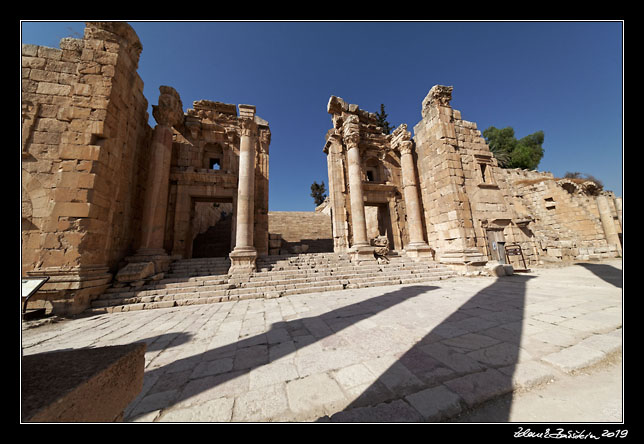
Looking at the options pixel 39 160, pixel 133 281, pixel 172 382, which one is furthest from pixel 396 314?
pixel 39 160

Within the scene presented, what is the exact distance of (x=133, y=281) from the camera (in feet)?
20.8

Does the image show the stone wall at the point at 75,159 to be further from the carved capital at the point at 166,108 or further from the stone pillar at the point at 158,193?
the carved capital at the point at 166,108

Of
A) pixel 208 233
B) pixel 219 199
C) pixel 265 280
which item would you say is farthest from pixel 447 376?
pixel 208 233

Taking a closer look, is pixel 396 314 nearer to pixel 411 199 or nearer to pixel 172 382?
→ pixel 172 382

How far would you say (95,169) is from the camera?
590 cm

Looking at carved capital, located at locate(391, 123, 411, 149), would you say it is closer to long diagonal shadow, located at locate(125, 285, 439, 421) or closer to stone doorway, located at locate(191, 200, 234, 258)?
stone doorway, located at locate(191, 200, 234, 258)

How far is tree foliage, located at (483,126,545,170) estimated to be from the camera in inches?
871

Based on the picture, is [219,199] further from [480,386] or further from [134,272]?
[480,386]

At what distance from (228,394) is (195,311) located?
3.88 m

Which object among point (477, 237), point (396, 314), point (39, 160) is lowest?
point (396, 314)

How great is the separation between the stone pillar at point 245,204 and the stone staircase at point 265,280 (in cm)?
60

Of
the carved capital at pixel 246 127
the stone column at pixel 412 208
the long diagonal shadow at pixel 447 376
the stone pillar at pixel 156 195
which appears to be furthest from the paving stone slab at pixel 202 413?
the stone column at pixel 412 208

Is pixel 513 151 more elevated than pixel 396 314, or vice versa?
pixel 513 151

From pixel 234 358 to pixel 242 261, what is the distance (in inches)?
236
